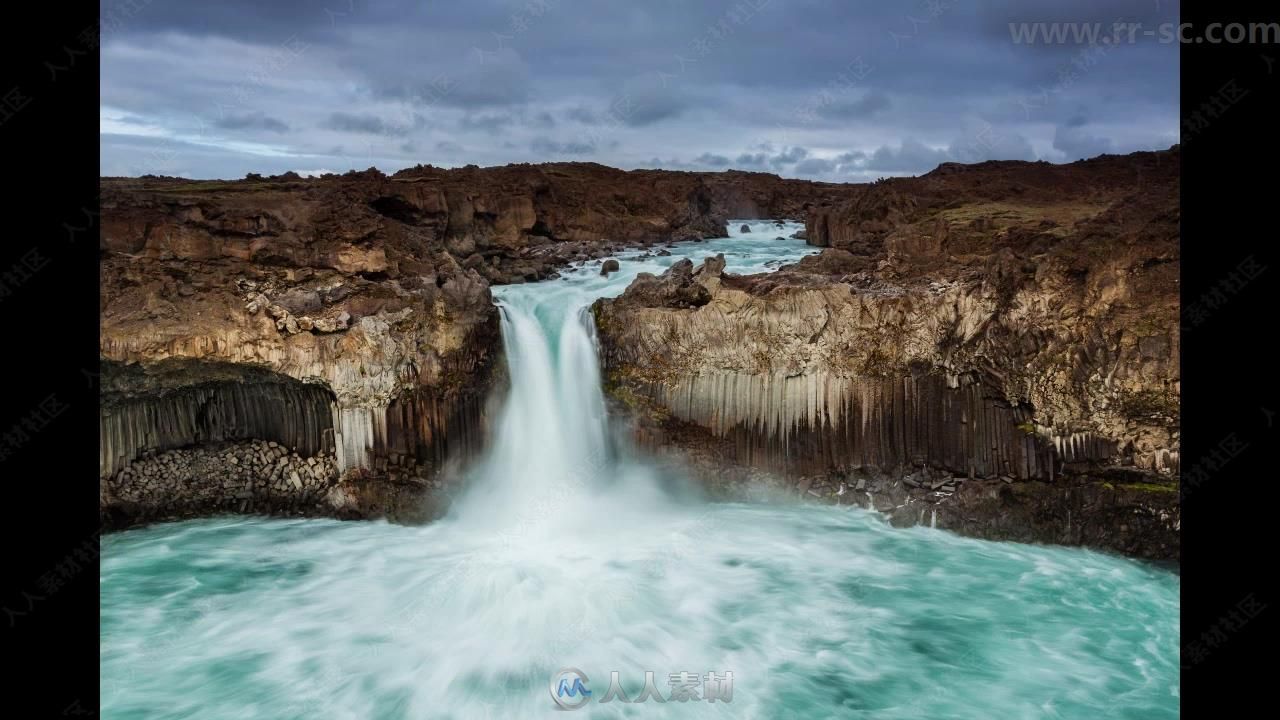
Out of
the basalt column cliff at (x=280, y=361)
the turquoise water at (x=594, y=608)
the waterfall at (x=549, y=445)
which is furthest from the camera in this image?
the waterfall at (x=549, y=445)

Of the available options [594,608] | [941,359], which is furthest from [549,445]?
[941,359]

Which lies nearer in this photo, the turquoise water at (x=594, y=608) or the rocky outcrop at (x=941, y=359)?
the turquoise water at (x=594, y=608)

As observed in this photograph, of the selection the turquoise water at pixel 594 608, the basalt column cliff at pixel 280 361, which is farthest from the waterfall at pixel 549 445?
the basalt column cliff at pixel 280 361

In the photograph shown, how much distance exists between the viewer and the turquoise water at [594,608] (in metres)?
10.3

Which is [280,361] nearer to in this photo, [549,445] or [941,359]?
[549,445]

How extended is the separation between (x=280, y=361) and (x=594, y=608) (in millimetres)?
7389

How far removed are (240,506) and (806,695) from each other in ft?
37.2

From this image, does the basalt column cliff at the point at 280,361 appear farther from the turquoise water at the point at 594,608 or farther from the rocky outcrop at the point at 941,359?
the rocky outcrop at the point at 941,359

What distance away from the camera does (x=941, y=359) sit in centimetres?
1562

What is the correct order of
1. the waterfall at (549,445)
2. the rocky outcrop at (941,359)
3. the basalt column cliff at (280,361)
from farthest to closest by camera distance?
the waterfall at (549,445) < the basalt column cliff at (280,361) < the rocky outcrop at (941,359)

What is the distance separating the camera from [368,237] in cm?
1689

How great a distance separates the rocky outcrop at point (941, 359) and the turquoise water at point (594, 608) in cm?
109
